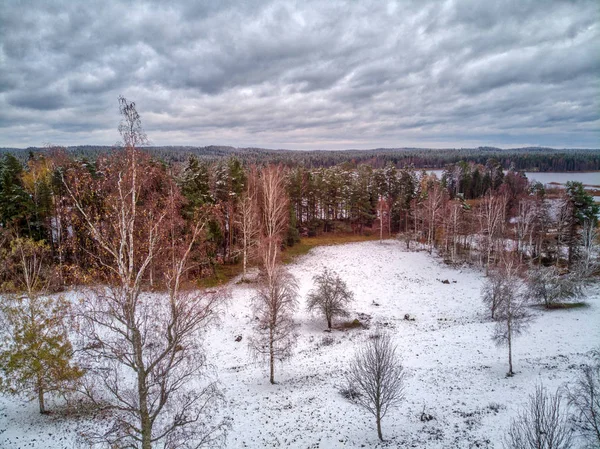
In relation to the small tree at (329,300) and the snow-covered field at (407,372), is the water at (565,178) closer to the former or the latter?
the snow-covered field at (407,372)

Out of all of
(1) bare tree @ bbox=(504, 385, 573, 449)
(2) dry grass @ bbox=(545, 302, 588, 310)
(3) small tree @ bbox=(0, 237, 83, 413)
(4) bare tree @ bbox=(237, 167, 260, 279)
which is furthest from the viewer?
(4) bare tree @ bbox=(237, 167, 260, 279)

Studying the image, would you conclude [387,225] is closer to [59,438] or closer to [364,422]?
[364,422]

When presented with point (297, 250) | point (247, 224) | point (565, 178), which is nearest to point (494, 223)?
point (297, 250)

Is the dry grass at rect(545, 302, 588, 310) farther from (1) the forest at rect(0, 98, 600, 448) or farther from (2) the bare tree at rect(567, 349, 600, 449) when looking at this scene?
(2) the bare tree at rect(567, 349, 600, 449)

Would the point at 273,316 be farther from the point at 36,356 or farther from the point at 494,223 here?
the point at 494,223

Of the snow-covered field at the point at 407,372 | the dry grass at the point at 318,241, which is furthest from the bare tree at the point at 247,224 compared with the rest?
the dry grass at the point at 318,241

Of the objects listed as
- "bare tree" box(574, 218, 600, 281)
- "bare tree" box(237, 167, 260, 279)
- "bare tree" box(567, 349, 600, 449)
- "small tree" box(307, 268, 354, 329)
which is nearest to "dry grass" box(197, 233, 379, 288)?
"bare tree" box(237, 167, 260, 279)
